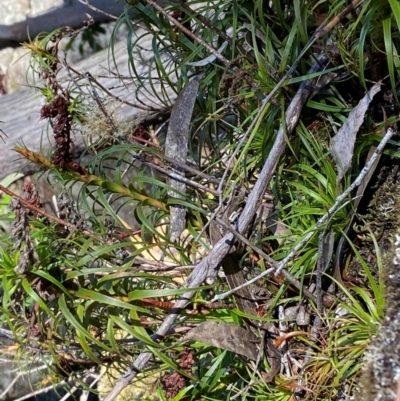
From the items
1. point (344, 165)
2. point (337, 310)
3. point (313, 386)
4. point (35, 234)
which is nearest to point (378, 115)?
point (344, 165)

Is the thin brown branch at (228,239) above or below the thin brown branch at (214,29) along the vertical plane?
below

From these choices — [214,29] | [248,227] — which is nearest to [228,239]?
[248,227]

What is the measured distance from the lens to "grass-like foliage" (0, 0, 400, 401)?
81cm

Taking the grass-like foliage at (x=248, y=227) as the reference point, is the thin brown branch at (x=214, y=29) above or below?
above

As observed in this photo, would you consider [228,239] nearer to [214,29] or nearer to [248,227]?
[248,227]

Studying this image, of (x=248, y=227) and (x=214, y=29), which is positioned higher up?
(x=214, y=29)

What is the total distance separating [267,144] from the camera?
35.0 inches

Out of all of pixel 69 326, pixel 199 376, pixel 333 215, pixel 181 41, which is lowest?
pixel 199 376

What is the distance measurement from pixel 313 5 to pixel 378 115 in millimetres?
187

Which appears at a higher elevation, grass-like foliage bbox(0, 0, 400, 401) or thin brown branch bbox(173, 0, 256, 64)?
thin brown branch bbox(173, 0, 256, 64)

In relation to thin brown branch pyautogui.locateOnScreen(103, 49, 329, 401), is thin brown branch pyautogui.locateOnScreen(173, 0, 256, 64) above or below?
above

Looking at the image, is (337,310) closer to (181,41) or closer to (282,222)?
(282,222)

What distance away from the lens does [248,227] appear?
0.87 m

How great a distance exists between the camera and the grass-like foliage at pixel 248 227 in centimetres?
81
